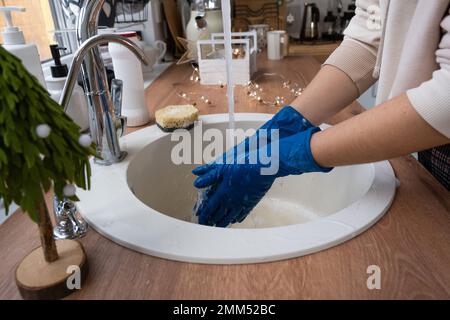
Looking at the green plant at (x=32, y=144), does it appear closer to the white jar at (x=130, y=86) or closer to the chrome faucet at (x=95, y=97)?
the chrome faucet at (x=95, y=97)

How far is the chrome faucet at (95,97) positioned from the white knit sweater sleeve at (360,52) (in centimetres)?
45

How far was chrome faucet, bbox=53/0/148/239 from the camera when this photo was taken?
47 centimetres

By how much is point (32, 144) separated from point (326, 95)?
0.63 metres

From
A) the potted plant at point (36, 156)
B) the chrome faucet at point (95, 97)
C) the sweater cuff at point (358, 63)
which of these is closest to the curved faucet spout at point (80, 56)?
the chrome faucet at point (95, 97)

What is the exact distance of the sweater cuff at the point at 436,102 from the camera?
0.41 metres

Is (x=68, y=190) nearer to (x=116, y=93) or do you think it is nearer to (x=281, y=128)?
(x=116, y=93)

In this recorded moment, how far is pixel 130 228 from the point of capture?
480 millimetres

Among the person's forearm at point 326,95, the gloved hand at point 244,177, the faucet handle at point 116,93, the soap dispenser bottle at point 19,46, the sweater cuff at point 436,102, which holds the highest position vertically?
the soap dispenser bottle at point 19,46

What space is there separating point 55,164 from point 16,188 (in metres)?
0.04

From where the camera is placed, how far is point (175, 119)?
2.76 feet

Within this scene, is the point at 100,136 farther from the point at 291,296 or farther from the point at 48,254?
the point at 291,296

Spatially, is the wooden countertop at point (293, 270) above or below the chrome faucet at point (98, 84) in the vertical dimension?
below

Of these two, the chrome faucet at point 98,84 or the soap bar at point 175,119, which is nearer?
the chrome faucet at point 98,84
